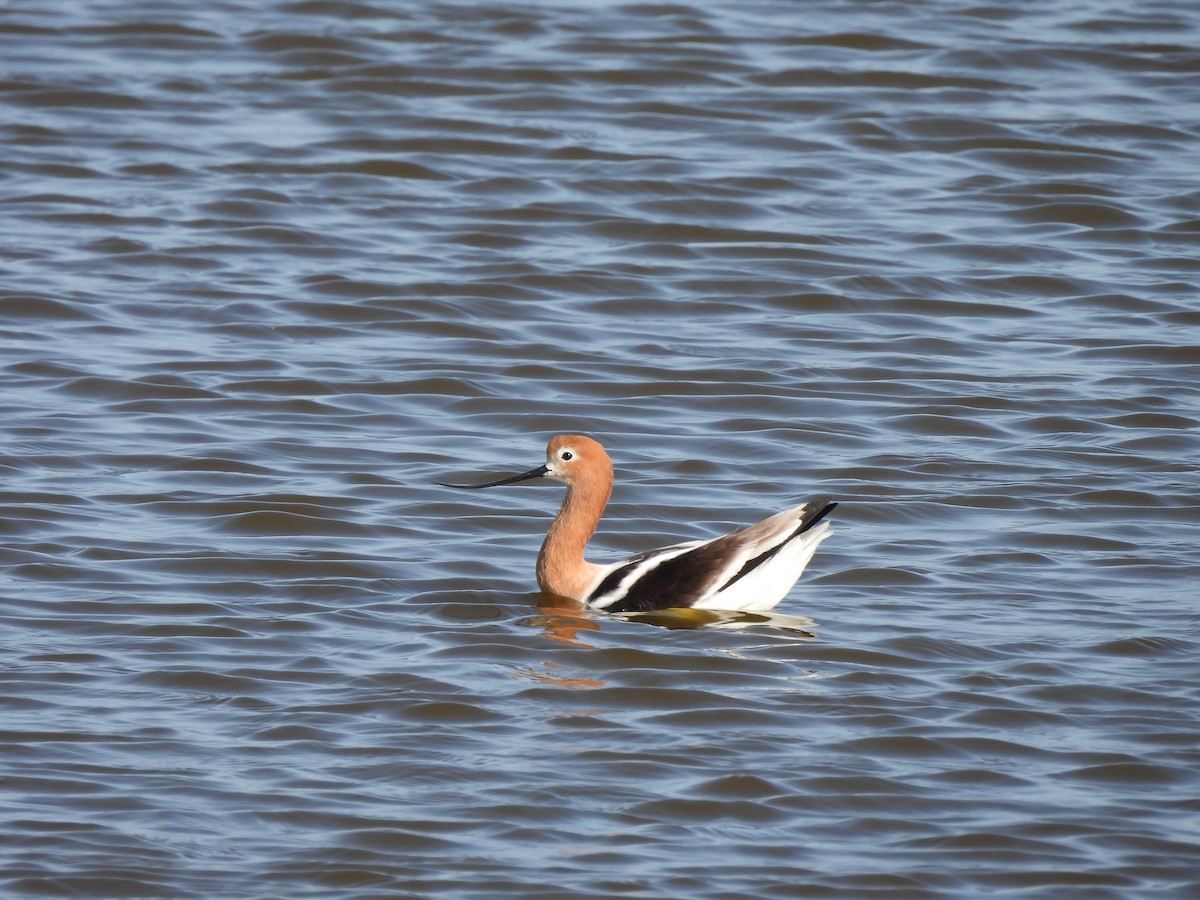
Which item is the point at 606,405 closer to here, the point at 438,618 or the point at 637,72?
the point at 438,618

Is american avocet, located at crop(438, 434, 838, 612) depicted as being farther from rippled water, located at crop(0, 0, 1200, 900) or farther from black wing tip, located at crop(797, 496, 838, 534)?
rippled water, located at crop(0, 0, 1200, 900)

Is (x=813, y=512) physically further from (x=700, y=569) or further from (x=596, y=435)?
(x=596, y=435)

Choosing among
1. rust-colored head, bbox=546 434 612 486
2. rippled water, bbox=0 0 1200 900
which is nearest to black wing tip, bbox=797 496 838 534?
rippled water, bbox=0 0 1200 900

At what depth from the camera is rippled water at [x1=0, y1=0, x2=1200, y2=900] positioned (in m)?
6.18

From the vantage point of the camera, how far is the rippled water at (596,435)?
6.18 m

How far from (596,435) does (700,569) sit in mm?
2490

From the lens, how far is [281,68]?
16.3 meters

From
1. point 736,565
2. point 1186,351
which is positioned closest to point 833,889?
point 736,565

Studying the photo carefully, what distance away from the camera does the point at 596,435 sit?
10375 millimetres

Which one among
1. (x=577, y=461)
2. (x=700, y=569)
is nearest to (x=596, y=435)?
(x=577, y=461)

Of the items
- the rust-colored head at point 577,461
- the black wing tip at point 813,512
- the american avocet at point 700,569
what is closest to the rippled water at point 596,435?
the american avocet at point 700,569

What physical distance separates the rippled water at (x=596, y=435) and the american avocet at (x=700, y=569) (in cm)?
17

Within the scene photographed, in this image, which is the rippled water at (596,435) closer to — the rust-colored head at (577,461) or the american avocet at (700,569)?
the american avocet at (700,569)

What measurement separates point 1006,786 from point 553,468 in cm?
284
